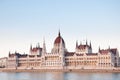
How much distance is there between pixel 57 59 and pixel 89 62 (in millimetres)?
10432

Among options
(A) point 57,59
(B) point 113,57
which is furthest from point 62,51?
(B) point 113,57

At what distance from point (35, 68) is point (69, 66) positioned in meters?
12.1

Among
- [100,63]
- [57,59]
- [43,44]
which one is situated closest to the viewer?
[100,63]

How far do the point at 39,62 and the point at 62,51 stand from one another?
9549mm

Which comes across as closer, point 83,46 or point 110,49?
point 110,49

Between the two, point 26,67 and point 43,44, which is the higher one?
point 43,44

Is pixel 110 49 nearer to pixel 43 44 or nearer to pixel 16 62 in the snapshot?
pixel 43 44

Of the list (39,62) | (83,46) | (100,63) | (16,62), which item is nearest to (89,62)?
(100,63)

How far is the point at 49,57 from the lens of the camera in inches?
4048

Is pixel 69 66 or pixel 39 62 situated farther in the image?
pixel 39 62

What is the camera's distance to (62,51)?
101875 millimetres

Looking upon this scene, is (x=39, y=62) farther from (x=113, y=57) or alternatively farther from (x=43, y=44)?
(x=113, y=57)

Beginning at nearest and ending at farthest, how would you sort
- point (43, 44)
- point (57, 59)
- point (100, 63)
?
1. point (100, 63)
2. point (57, 59)
3. point (43, 44)

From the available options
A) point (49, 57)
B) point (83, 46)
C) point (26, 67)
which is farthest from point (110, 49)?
point (26, 67)
